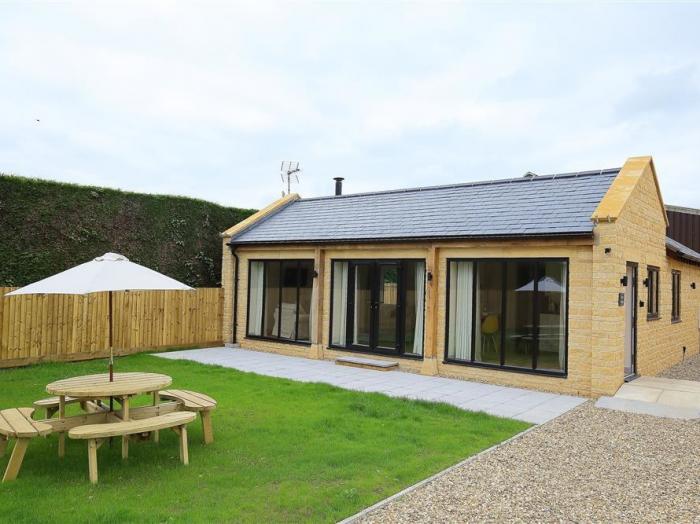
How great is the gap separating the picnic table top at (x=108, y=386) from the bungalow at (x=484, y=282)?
6260 mm

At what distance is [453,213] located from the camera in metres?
11.7

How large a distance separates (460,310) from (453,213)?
2.30 meters

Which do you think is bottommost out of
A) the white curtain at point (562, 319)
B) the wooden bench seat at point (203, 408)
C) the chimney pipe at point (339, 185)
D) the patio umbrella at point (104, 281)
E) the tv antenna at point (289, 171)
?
the wooden bench seat at point (203, 408)

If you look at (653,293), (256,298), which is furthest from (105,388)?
(653,293)

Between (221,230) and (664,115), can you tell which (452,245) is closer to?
(221,230)

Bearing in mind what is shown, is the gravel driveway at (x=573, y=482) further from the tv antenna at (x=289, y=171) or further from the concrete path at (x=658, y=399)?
the tv antenna at (x=289, y=171)

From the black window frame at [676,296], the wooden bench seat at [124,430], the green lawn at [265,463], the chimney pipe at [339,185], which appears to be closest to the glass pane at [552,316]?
the green lawn at [265,463]

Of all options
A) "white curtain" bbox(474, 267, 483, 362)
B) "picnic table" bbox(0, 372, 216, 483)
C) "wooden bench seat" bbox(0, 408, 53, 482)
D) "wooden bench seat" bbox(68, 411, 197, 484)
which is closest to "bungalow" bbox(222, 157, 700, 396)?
"white curtain" bbox(474, 267, 483, 362)

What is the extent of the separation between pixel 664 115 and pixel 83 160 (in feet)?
75.5

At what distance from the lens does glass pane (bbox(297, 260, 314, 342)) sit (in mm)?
13516

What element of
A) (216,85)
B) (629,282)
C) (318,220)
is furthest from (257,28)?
(629,282)

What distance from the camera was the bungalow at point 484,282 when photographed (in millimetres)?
9141

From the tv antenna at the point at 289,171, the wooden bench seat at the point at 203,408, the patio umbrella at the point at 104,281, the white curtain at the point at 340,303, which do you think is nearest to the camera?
the patio umbrella at the point at 104,281

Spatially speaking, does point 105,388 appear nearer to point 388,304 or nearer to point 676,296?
point 388,304
